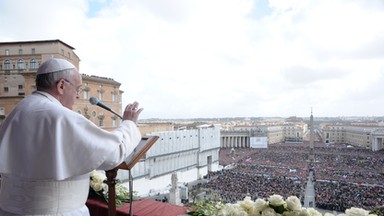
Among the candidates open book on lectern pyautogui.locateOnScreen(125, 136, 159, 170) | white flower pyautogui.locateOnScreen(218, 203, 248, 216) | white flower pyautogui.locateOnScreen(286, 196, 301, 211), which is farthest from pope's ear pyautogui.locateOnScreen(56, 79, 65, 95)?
white flower pyautogui.locateOnScreen(286, 196, 301, 211)

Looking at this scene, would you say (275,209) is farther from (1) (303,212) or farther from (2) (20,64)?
(2) (20,64)

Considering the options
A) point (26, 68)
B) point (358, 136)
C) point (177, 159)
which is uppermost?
point (26, 68)

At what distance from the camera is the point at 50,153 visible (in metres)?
1.65

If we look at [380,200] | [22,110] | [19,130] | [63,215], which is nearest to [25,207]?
[63,215]

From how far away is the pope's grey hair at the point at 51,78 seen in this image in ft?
5.95

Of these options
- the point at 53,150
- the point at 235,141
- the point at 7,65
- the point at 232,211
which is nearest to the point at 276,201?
the point at 232,211

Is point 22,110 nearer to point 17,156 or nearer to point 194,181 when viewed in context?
point 17,156

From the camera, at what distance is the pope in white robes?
164 cm

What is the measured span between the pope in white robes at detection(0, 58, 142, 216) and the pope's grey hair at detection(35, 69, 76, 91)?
13 millimetres

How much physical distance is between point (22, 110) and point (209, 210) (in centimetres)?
144

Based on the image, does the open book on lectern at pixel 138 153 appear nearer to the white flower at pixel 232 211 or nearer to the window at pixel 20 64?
the white flower at pixel 232 211

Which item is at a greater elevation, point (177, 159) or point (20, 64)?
point (20, 64)

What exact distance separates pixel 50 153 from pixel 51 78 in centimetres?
44

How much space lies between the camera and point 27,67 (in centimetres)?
1584
